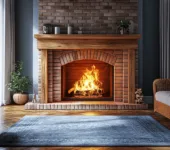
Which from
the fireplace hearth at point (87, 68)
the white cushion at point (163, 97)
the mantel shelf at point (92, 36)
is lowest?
the white cushion at point (163, 97)

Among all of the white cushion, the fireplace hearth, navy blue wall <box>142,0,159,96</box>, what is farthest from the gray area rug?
navy blue wall <box>142,0,159,96</box>

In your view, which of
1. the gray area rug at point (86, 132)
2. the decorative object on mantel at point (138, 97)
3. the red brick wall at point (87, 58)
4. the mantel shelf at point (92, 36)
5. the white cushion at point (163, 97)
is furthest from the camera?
the red brick wall at point (87, 58)

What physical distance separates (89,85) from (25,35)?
1.60 m

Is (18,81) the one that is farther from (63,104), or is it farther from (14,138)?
(14,138)

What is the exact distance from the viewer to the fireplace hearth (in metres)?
4.86

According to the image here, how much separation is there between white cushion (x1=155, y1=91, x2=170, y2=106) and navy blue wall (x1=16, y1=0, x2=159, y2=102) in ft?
4.36

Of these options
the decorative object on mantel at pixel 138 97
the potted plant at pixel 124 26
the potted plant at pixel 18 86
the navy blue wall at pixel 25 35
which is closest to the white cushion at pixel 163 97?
the decorative object on mantel at pixel 138 97

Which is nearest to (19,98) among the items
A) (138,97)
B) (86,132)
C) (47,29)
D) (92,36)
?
(47,29)

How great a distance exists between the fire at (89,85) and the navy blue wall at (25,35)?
968 mm

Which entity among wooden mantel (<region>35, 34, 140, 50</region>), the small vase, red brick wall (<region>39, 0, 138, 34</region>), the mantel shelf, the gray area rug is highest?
red brick wall (<region>39, 0, 138, 34</region>)

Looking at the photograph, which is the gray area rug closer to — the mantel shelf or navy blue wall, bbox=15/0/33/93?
the mantel shelf

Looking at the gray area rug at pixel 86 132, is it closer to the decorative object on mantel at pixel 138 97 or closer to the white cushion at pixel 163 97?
the white cushion at pixel 163 97

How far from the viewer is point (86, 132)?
293 cm

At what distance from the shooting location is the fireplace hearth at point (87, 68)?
4859 millimetres
